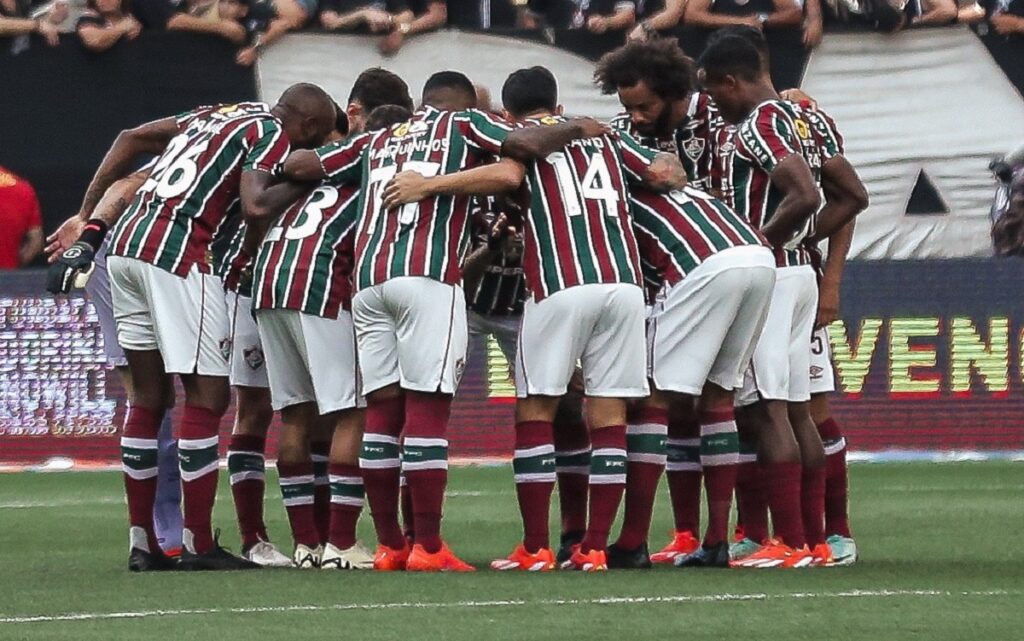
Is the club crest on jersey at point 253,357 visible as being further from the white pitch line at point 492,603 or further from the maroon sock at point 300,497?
the white pitch line at point 492,603

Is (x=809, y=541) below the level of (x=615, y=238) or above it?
below

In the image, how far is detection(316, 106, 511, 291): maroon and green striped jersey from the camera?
27.1ft

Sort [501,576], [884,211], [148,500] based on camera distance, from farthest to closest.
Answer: [884,211] → [148,500] → [501,576]

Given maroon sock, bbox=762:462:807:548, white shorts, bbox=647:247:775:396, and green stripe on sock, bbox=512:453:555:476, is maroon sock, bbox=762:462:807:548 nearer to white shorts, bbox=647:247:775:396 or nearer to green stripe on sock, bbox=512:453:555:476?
white shorts, bbox=647:247:775:396

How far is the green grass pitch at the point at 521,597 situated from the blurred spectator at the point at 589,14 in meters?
5.89

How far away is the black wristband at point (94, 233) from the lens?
8.79 meters

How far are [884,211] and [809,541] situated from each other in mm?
7451

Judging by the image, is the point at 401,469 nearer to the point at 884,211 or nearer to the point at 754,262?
the point at 754,262

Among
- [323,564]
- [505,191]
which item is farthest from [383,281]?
[323,564]

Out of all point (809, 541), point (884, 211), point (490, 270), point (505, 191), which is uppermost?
point (505, 191)

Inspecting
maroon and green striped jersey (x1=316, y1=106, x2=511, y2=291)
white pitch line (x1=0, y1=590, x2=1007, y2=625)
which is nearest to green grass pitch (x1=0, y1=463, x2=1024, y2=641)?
white pitch line (x1=0, y1=590, x2=1007, y2=625)

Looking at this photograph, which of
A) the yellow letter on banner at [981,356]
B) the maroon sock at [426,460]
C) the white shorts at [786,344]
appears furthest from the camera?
the yellow letter on banner at [981,356]

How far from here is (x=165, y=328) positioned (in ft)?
27.9

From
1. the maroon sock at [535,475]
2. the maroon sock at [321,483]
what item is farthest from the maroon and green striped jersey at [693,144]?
the maroon sock at [321,483]
